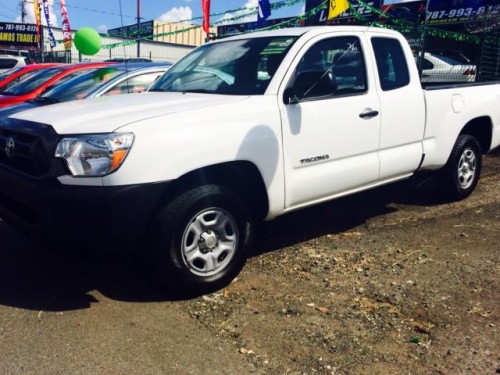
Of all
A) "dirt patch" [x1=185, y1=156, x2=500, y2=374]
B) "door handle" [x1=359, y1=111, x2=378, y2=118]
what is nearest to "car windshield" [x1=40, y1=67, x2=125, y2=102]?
"dirt patch" [x1=185, y1=156, x2=500, y2=374]

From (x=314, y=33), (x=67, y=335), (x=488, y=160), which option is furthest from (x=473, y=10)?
(x=67, y=335)

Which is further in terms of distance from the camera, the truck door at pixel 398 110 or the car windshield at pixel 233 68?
the truck door at pixel 398 110

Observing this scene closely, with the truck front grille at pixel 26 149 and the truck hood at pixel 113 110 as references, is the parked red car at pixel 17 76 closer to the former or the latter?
the truck hood at pixel 113 110

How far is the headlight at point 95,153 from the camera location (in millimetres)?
3172

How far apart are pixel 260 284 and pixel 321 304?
0.53 metres

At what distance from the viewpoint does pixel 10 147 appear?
143 inches

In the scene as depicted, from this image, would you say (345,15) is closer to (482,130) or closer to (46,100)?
(482,130)

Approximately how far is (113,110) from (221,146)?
0.78 meters

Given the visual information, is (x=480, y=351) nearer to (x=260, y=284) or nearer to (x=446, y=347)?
(x=446, y=347)

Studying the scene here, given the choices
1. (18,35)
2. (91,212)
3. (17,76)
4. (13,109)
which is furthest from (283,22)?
(18,35)

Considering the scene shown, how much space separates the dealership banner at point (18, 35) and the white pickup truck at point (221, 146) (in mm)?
30154

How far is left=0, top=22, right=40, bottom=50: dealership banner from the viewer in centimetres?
3138

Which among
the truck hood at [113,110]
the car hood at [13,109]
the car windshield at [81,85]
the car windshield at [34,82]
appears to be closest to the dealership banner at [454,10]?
the car windshield at [34,82]

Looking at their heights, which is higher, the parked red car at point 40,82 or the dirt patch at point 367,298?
the parked red car at point 40,82
